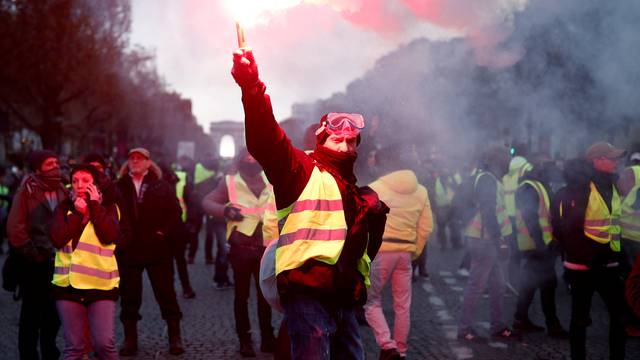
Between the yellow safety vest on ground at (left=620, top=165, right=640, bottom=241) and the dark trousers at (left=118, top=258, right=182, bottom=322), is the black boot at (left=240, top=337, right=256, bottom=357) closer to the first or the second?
the dark trousers at (left=118, top=258, right=182, bottom=322)

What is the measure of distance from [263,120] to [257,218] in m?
4.24

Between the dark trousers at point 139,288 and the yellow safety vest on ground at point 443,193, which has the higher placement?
the yellow safety vest on ground at point 443,193

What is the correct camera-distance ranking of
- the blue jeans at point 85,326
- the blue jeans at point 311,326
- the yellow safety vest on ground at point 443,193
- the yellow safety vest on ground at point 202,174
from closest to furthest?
the blue jeans at point 311,326
the blue jeans at point 85,326
the yellow safety vest on ground at point 202,174
the yellow safety vest on ground at point 443,193

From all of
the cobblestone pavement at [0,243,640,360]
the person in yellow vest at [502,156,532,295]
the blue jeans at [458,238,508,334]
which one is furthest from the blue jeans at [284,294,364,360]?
the person in yellow vest at [502,156,532,295]

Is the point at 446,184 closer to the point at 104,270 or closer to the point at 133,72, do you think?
the point at 104,270

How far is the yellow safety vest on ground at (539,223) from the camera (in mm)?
9023

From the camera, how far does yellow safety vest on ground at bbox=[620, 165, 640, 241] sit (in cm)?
896

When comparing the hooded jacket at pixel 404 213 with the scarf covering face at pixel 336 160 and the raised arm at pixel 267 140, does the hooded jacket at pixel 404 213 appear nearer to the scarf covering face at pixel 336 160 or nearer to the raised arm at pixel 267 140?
the scarf covering face at pixel 336 160

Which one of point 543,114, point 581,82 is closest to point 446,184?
point 543,114

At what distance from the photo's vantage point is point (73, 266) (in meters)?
5.92

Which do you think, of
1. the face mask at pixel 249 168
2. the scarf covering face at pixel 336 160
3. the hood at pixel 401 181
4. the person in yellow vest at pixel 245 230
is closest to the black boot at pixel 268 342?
the person in yellow vest at pixel 245 230

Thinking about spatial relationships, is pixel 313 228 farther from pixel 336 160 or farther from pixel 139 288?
pixel 139 288

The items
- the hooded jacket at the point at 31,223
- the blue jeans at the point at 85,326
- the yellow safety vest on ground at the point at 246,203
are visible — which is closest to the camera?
the blue jeans at the point at 85,326

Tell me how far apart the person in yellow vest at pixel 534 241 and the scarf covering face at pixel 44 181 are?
5.08m
